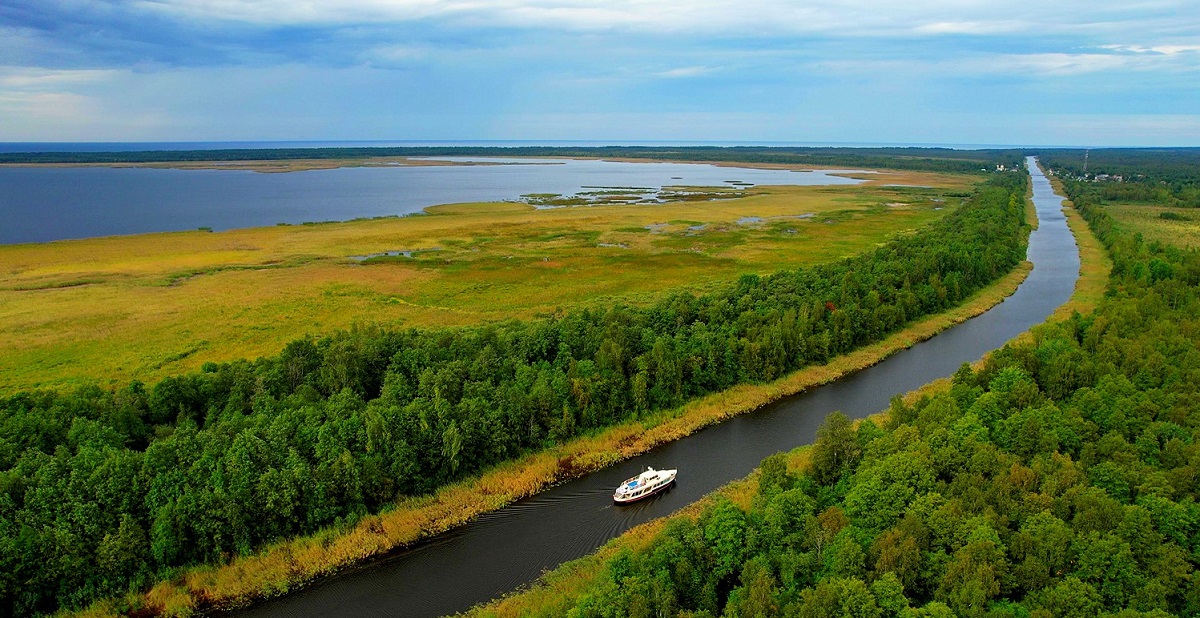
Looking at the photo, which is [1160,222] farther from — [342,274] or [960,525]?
[342,274]

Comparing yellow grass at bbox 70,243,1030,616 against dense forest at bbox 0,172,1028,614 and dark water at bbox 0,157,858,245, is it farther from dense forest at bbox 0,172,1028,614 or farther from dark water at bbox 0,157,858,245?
dark water at bbox 0,157,858,245

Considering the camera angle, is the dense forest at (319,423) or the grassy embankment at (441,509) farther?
the grassy embankment at (441,509)

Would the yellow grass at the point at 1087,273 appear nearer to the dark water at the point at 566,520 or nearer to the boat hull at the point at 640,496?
the dark water at the point at 566,520

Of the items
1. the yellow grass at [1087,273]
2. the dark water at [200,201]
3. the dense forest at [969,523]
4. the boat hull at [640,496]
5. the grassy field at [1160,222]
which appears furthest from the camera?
the dark water at [200,201]

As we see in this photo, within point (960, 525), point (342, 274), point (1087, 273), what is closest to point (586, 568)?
point (960, 525)

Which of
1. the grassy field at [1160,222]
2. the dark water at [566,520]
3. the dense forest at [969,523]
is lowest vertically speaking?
the dark water at [566,520]

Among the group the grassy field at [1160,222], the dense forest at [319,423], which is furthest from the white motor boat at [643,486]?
the grassy field at [1160,222]

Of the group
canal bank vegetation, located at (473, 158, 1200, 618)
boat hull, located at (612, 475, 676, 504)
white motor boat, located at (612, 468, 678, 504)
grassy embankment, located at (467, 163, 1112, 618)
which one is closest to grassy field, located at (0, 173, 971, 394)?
white motor boat, located at (612, 468, 678, 504)
